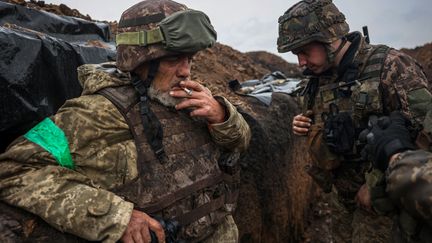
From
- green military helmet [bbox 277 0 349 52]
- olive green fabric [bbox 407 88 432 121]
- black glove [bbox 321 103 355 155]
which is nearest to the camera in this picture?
olive green fabric [bbox 407 88 432 121]

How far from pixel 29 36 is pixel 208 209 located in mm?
1885

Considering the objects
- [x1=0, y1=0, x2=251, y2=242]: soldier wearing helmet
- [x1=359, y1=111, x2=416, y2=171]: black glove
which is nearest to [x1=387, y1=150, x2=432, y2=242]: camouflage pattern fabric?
[x1=359, y1=111, x2=416, y2=171]: black glove

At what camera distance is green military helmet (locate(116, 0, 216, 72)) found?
2.49 meters

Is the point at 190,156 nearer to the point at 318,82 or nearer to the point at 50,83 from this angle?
the point at 50,83

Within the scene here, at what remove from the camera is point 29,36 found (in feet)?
8.86

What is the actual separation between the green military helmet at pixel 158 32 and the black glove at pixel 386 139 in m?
1.30

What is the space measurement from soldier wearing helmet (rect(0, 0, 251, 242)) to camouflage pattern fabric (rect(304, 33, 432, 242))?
125 centimetres

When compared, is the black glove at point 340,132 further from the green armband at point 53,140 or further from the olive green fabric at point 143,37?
the green armband at point 53,140

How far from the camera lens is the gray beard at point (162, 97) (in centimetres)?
263

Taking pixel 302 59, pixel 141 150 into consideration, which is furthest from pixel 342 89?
pixel 141 150

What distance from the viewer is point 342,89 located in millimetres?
3582

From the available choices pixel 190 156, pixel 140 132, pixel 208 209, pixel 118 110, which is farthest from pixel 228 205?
pixel 118 110

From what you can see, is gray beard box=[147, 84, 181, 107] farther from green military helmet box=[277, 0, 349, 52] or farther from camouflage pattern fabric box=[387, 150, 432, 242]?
green military helmet box=[277, 0, 349, 52]

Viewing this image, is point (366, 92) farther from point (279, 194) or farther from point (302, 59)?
point (279, 194)
